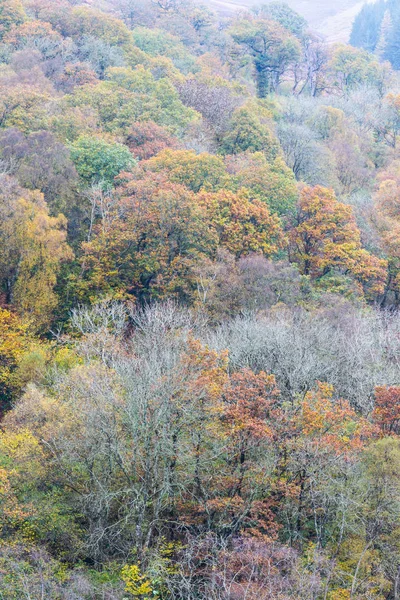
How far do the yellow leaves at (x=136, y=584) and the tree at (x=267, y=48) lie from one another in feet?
195

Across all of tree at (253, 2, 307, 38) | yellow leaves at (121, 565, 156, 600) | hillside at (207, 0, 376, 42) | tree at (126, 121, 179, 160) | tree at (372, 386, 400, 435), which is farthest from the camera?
hillside at (207, 0, 376, 42)

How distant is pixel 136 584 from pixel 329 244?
2407 centimetres

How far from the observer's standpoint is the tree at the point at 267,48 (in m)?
69.4

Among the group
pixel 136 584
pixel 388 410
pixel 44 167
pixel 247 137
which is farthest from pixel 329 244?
pixel 136 584

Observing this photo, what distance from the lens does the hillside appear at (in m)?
116

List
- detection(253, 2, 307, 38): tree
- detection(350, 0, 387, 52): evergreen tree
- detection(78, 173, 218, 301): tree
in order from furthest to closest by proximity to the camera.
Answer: detection(350, 0, 387, 52): evergreen tree < detection(253, 2, 307, 38): tree < detection(78, 173, 218, 301): tree

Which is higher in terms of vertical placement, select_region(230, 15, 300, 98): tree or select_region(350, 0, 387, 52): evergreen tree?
select_region(350, 0, 387, 52): evergreen tree

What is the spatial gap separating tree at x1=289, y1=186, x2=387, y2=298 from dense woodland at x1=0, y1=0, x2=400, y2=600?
131 millimetres

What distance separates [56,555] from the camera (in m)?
19.9

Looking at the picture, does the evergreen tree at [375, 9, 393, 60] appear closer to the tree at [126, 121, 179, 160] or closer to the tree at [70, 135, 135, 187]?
the tree at [126, 121, 179, 160]

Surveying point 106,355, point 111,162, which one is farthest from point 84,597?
point 111,162

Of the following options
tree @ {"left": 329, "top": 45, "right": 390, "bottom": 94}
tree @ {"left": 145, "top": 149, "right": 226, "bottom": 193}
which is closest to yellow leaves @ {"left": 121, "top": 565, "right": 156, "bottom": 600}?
tree @ {"left": 145, "top": 149, "right": 226, "bottom": 193}

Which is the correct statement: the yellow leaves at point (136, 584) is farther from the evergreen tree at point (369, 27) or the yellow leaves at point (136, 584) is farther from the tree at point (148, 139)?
the evergreen tree at point (369, 27)

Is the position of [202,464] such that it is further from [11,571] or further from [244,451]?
[11,571]
